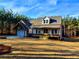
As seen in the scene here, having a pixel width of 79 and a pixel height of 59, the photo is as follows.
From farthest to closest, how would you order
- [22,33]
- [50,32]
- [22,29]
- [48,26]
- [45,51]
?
[22,29]
[22,33]
[50,32]
[48,26]
[45,51]

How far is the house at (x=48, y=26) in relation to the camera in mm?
55656

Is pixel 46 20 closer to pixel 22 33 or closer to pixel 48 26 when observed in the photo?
pixel 48 26

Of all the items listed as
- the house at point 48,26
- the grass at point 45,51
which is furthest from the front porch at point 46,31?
the grass at point 45,51

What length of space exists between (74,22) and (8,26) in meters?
20.8

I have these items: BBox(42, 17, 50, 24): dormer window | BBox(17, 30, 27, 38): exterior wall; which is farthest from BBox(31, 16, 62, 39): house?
BBox(17, 30, 27, 38): exterior wall

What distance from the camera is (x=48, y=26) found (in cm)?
5650

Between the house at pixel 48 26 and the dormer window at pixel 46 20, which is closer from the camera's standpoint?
the house at pixel 48 26

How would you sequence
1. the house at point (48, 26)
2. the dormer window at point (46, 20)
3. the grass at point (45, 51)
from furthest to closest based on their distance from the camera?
1. the dormer window at point (46, 20)
2. the house at point (48, 26)
3. the grass at point (45, 51)

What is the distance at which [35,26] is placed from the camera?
57406mm

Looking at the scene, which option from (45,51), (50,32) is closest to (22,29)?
(50,32)

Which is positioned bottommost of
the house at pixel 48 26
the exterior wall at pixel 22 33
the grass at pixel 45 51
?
the grass at pixel 45 51

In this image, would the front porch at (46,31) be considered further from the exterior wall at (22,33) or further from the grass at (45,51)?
the grass at (45,51)

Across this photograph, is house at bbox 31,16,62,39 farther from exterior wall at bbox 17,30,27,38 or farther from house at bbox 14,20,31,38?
exterior wall at bbox 17,30,27,38

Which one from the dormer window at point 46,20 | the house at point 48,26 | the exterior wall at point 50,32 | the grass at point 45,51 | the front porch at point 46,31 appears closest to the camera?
the grass at point 45,51
